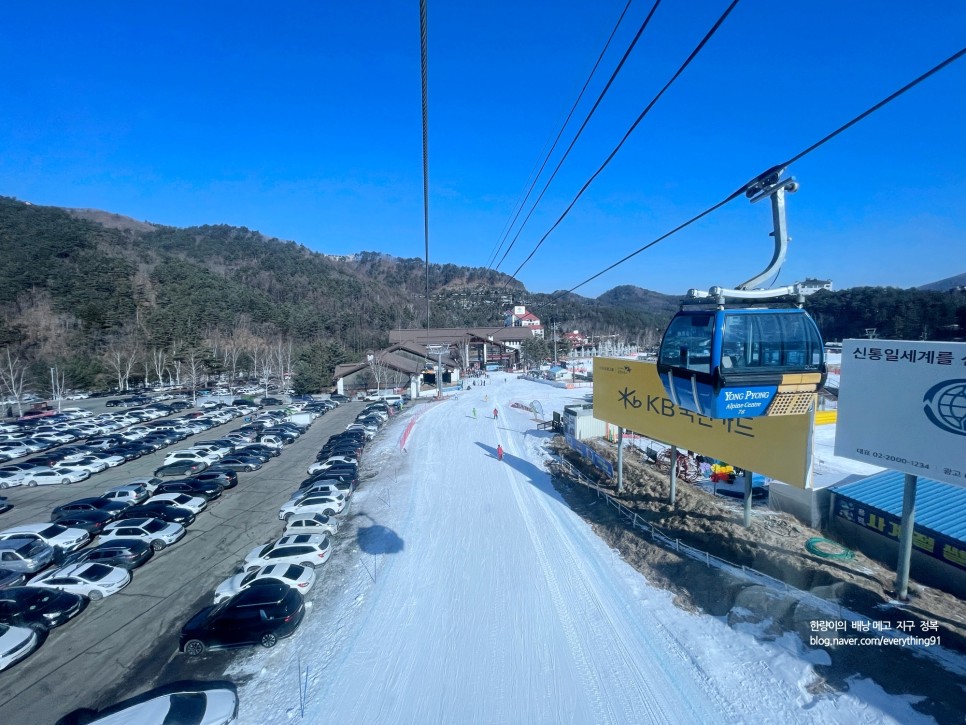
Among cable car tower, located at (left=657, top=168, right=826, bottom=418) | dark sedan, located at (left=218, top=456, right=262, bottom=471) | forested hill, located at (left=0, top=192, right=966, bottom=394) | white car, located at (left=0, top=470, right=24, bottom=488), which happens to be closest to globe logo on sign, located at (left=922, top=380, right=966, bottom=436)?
cable car tower, located at (left=657, top=168, right=826, bottom=418)

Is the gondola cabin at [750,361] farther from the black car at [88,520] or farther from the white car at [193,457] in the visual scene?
the white car at [193,457]

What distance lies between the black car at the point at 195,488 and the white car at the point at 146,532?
106 inches

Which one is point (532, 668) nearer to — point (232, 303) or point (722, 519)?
point (722, 519)

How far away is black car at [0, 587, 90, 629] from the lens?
764cm

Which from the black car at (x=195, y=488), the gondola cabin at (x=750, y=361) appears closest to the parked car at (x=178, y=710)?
the gondola cabin at (x=750, y=361)

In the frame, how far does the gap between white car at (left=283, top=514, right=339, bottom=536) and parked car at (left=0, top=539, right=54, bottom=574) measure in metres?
5.25

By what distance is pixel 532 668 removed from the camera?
6.10 meters

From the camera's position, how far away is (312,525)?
11.2m

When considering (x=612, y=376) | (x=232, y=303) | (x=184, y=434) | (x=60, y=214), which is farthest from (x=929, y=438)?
(x=60, y=214)

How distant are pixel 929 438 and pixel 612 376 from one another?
8163 mm

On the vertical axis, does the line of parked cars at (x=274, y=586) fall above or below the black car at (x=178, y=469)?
above

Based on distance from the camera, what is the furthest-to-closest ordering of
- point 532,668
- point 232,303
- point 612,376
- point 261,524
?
point 232,303 → point 612,376 → point 261,524 → point 532,668

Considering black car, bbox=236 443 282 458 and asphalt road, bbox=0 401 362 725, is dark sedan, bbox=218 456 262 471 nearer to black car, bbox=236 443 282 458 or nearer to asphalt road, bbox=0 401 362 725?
black car, bbox=236 443 282 458

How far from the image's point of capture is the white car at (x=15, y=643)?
6738 millimetres
